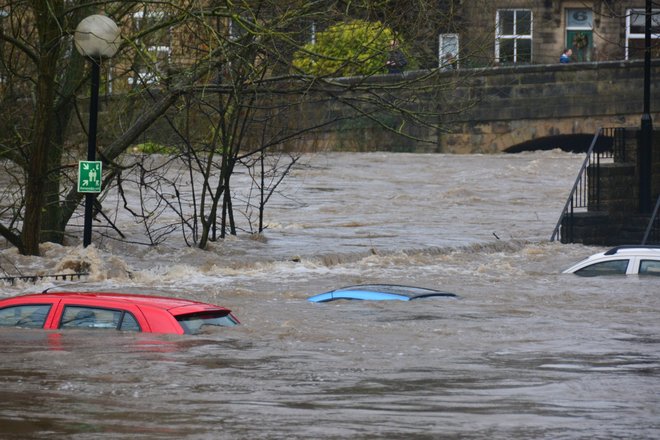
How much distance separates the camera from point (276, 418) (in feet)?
33.2

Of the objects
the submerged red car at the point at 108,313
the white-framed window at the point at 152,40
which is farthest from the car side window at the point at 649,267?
the white-framed window at the point at 152,40

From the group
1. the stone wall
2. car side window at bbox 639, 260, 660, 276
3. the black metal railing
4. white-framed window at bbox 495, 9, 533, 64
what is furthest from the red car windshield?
the stone wall

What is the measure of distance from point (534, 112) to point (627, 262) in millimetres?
28769

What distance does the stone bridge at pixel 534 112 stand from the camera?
45000 millimetres

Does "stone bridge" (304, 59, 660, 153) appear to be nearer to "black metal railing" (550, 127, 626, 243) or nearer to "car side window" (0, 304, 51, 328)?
"black metal railing" (550, 127, 626, 243)

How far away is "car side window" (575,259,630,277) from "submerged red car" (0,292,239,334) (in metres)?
7.16

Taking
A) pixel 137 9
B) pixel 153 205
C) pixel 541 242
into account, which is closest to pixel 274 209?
pixel 153 205

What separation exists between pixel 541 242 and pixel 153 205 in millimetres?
11598

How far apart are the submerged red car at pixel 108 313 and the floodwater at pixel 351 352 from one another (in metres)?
0.12

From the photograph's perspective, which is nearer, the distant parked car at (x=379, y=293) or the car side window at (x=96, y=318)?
the car side window at (x=96, y=318)

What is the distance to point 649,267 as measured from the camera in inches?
725

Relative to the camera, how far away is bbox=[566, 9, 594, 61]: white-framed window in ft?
162

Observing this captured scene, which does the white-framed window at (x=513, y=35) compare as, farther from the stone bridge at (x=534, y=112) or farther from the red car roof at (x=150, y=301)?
the red car roof at (x=150, y=301)

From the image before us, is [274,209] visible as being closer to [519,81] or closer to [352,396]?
[519,81]
